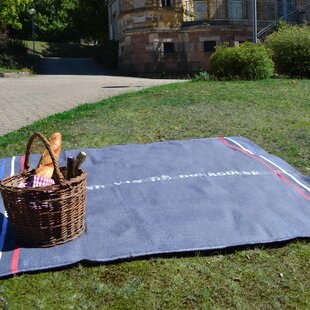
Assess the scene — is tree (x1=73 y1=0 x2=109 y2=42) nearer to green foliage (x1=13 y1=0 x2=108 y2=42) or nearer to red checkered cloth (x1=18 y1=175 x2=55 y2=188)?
green foliage (x1=13 y1=0 x2=108 y2=42)

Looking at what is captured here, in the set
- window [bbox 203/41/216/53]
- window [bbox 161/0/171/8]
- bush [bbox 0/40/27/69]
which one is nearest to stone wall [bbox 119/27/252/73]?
window [bbox 203/41/216/53]

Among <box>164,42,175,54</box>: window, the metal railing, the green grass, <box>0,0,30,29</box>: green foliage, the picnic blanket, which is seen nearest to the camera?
the picnic blanket

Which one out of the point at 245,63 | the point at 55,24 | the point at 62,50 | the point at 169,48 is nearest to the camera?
the point at 245,63

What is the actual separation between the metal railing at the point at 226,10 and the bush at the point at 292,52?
356 inches

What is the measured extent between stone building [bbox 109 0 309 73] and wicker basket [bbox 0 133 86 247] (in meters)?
21.9

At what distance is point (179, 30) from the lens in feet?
82.1

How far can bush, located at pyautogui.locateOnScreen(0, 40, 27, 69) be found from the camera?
26.7 metres

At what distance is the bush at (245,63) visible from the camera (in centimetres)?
1486

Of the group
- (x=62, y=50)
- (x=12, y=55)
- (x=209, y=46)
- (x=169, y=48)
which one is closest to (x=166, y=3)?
(x=169, y=48)

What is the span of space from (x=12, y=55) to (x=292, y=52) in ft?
56.5

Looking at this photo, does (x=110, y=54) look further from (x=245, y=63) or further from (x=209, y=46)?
(x=245, y=63)

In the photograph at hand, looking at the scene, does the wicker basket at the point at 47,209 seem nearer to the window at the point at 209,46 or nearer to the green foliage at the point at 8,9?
the window at the point at 209,46

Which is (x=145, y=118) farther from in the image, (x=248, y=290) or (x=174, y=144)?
(x=248, y=290)

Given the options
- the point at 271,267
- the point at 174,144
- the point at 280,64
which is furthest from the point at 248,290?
the point at 280,64
